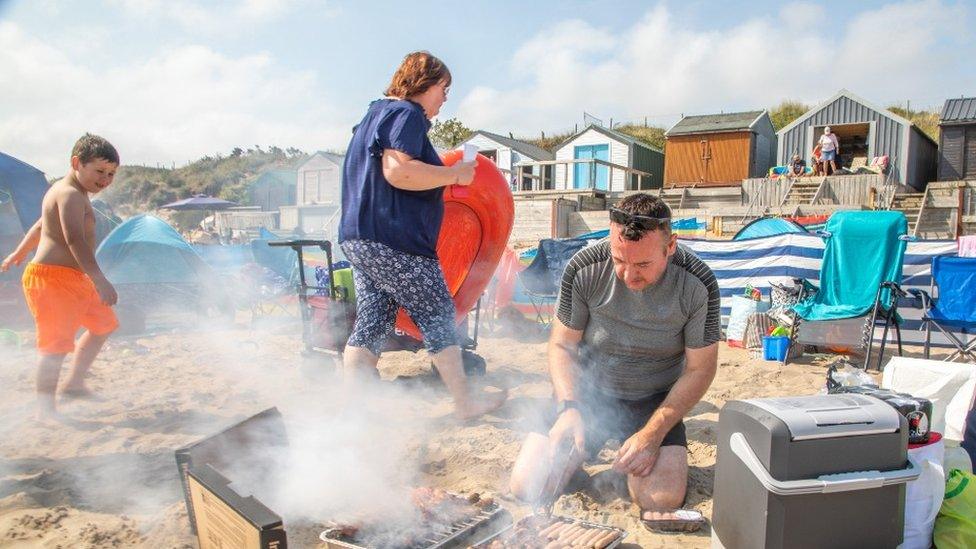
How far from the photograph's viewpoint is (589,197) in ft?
71.5

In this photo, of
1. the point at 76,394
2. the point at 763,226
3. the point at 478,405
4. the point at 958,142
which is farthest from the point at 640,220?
the point at 958,142

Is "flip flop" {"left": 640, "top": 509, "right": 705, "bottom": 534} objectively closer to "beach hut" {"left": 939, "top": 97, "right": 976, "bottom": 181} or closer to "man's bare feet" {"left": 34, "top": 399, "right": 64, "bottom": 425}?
"man's bare feet" {"left": 34, "top": 399, "right": 64, "bottom": 425}

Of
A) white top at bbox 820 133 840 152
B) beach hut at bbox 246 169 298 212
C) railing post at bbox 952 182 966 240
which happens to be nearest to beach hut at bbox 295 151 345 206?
beach hut at bbox 246 169 298 212

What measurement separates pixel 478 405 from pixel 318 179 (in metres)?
33.9

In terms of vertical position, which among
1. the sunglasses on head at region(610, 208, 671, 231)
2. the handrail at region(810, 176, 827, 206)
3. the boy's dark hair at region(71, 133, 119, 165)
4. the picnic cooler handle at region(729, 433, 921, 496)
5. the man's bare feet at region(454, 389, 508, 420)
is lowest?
the man's bare feet at region(454, 389, 508, 420)

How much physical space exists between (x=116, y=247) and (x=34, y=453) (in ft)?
17.9

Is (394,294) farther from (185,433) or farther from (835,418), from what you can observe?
(835,418)

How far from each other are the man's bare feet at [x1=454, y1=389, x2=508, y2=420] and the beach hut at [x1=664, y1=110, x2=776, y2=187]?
23.9m

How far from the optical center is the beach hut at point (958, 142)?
2380 centimetres

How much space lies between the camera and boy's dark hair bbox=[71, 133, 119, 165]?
3.45 meters

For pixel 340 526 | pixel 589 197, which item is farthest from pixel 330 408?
pixel 589 197

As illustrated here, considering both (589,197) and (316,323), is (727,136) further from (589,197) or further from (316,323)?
(316,323)

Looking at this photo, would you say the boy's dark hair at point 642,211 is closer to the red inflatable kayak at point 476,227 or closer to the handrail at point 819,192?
the red inflatable kayak at point 476,227

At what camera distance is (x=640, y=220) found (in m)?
2.39
